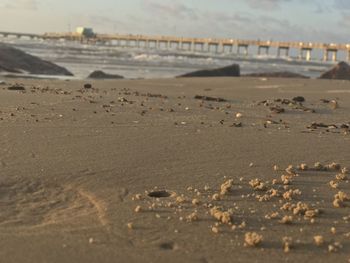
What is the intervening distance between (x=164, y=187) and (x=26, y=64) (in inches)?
861

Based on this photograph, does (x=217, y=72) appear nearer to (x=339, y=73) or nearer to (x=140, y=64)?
(x=339, y=73)

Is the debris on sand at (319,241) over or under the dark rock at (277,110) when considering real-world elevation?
under

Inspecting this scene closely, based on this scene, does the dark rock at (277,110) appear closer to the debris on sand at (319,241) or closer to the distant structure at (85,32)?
the debris on sand at (319,241)

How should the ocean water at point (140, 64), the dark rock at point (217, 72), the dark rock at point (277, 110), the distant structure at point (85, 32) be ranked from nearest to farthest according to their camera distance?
the dark rock at point (277, 110) < the dark rock at point (217, 72) < the ocean water at point (140, 64) < the distant structure at point (85, 32)

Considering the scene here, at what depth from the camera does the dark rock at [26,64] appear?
934 inches

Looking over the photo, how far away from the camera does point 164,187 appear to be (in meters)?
4.41

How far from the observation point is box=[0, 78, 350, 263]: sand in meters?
3.26

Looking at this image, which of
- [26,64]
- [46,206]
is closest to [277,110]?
[46,206]

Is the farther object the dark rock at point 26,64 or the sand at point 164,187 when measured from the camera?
the dark rock at point 26,64

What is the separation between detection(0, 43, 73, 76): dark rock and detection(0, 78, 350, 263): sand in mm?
16272

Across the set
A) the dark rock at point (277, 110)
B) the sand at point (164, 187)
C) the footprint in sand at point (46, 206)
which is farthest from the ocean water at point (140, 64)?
the footprint in sand at point (46, 206)

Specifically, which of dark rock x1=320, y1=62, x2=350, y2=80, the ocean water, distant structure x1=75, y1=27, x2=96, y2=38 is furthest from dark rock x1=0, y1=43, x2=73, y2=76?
distant structure x1=75, y1=27, x2=96, y2=38

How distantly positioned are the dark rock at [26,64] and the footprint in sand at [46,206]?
1945 cm

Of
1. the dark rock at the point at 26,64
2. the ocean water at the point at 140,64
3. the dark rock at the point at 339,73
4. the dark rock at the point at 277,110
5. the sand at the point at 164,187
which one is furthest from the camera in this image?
the ocean water at the point at 140,64
